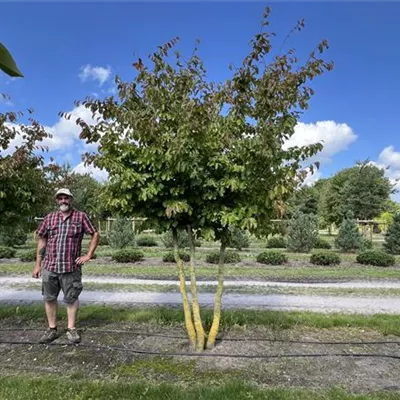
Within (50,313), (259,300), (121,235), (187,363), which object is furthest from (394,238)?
(50,313)

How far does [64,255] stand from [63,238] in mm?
215

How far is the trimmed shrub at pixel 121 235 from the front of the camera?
65.8 ft

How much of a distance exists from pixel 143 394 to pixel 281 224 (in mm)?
2404

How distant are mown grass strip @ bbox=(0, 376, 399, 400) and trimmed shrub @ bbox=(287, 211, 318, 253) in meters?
16.1

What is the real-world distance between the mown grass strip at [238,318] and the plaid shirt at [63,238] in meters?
1.30

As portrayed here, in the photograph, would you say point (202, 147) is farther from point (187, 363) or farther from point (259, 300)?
point (259, 300)

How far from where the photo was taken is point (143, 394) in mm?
3691

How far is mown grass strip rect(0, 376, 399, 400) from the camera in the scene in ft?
11.9

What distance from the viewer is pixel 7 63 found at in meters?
0.64

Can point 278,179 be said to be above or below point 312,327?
above

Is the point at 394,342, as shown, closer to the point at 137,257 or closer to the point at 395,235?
the point at 137,257

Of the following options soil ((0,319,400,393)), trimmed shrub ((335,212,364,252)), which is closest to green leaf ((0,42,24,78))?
soil ((0,319,400,393))

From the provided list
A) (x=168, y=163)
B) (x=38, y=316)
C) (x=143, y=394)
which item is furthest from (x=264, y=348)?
(x=38, y=316)

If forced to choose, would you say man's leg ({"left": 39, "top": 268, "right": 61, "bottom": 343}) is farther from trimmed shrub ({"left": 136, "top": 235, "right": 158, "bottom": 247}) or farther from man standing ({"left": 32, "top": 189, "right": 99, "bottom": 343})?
trimmed shrub ({"left": 136, "top": 235, "right": 158, "bottom": 247})
